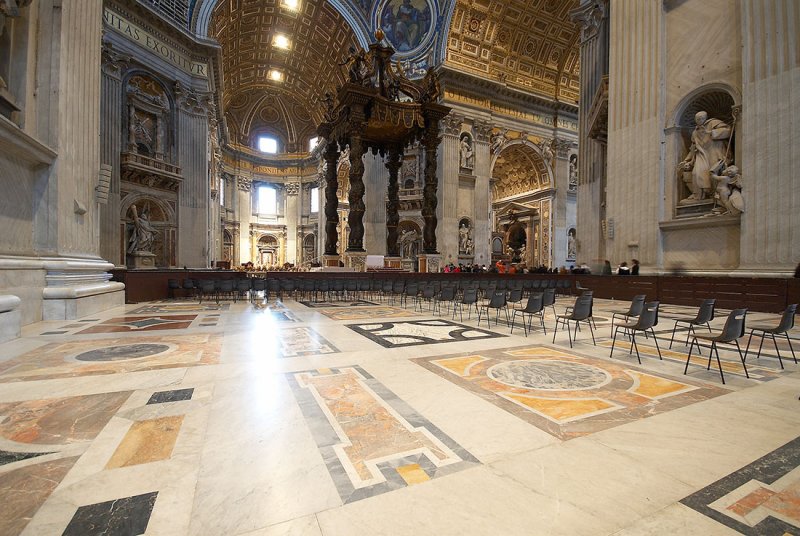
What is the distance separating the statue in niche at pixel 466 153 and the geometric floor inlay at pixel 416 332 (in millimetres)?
17660

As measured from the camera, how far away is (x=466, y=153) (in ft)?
75.6

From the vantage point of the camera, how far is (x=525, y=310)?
6.04 m

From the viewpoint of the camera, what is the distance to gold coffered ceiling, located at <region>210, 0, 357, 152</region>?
23469 mm

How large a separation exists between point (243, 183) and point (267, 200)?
9.63 feet

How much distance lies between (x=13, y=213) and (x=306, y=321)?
16.4 feet

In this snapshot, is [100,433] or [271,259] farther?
[271,259]

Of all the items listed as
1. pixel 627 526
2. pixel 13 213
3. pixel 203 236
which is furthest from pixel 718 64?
pixel 203 236

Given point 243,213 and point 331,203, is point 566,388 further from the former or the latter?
point 243,213

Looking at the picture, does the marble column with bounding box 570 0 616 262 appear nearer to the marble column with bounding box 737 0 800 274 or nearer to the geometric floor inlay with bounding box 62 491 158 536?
the marble column with bounding box 737 0 800 274

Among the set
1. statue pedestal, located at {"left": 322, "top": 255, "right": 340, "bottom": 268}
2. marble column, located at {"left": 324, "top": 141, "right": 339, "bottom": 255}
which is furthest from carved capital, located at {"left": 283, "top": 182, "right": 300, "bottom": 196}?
statue pedestal, located at {"left": 322, "top": 255, "right": 340, "bottom": 268}

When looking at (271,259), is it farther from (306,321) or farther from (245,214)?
(306,321)

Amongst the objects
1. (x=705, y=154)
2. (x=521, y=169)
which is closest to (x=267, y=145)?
(x=521, y=169)

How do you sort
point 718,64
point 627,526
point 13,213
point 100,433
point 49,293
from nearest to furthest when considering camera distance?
point 627,526, point 100,433, point 13,213, point 49,293, point 718,64

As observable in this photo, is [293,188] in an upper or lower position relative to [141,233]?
upper
